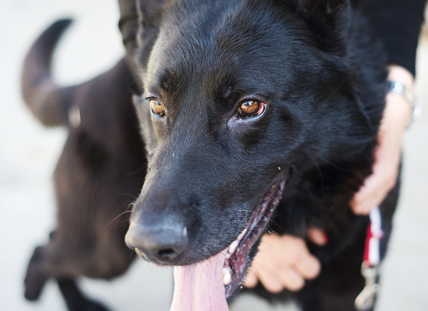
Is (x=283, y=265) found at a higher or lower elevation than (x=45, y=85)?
lower

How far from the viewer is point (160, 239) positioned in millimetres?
975

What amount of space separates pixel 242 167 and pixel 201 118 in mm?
203

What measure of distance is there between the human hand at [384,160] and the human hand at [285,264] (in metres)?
0.23

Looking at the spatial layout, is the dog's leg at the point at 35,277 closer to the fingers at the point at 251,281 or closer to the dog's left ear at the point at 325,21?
the fingers at the point at 251,281

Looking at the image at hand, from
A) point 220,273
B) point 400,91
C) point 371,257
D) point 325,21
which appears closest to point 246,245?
point 220,273

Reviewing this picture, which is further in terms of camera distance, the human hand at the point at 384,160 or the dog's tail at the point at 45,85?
the dog's tail at the point at 45,85

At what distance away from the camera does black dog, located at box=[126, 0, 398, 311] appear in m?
1.11

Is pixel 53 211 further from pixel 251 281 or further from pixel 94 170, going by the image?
pixel 251 281

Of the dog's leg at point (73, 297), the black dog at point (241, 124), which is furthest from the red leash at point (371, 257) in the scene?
the dog's leg at point (73, 297)

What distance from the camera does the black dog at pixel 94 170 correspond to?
1766 millimetres

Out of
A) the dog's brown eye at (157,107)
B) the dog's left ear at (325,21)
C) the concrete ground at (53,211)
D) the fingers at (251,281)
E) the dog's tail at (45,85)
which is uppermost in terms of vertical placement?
the dog's left ear at (325,21)

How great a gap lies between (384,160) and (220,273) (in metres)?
0.80

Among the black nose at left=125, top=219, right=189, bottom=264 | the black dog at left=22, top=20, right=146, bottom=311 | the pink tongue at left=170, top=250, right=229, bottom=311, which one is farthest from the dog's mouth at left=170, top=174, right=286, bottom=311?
the black dog at left=22, top=20, right=146, bottom=311

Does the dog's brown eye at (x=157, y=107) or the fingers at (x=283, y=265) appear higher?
the dog's brown eye at (x=157, y=107)
